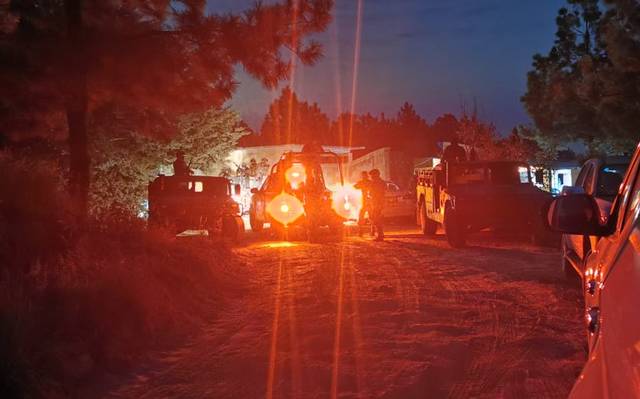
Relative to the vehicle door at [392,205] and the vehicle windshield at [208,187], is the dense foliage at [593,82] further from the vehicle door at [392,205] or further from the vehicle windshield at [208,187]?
the vehicle windshield at [208,187]

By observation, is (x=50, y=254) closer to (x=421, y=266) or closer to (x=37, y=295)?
(x=37, y=295)

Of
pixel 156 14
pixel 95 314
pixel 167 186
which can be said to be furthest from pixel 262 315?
pixel 167 186

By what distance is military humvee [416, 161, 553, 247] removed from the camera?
1390 centimetres

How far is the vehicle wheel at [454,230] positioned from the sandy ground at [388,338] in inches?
102

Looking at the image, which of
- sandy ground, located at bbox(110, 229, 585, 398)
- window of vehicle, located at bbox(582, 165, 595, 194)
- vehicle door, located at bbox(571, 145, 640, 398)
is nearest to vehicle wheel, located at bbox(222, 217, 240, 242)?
sandy ground, located at bbox(110, 229, 585, 398)

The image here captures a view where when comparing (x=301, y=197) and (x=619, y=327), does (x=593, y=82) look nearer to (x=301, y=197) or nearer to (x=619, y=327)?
(x=301, y=197)

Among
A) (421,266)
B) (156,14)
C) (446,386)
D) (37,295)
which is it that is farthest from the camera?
(421,266)

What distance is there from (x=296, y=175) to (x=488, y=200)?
20.2 feet

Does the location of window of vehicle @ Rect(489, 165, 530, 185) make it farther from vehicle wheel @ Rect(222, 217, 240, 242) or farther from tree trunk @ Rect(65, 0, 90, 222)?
tree trunk @ Rect(65, 0, 90, 222)

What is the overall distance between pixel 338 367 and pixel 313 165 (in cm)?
1303

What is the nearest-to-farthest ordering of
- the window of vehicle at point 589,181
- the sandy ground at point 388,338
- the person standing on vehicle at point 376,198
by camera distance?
the sandy ground at point 388,338 → the window of vehicle at point 589,181 → the person standing on vehicle at point 376,198

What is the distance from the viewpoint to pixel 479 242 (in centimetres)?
1559

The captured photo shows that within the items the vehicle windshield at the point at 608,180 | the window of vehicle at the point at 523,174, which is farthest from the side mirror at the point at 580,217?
the window of vehicle at the point at 523,174

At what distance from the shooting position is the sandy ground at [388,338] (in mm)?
5164
